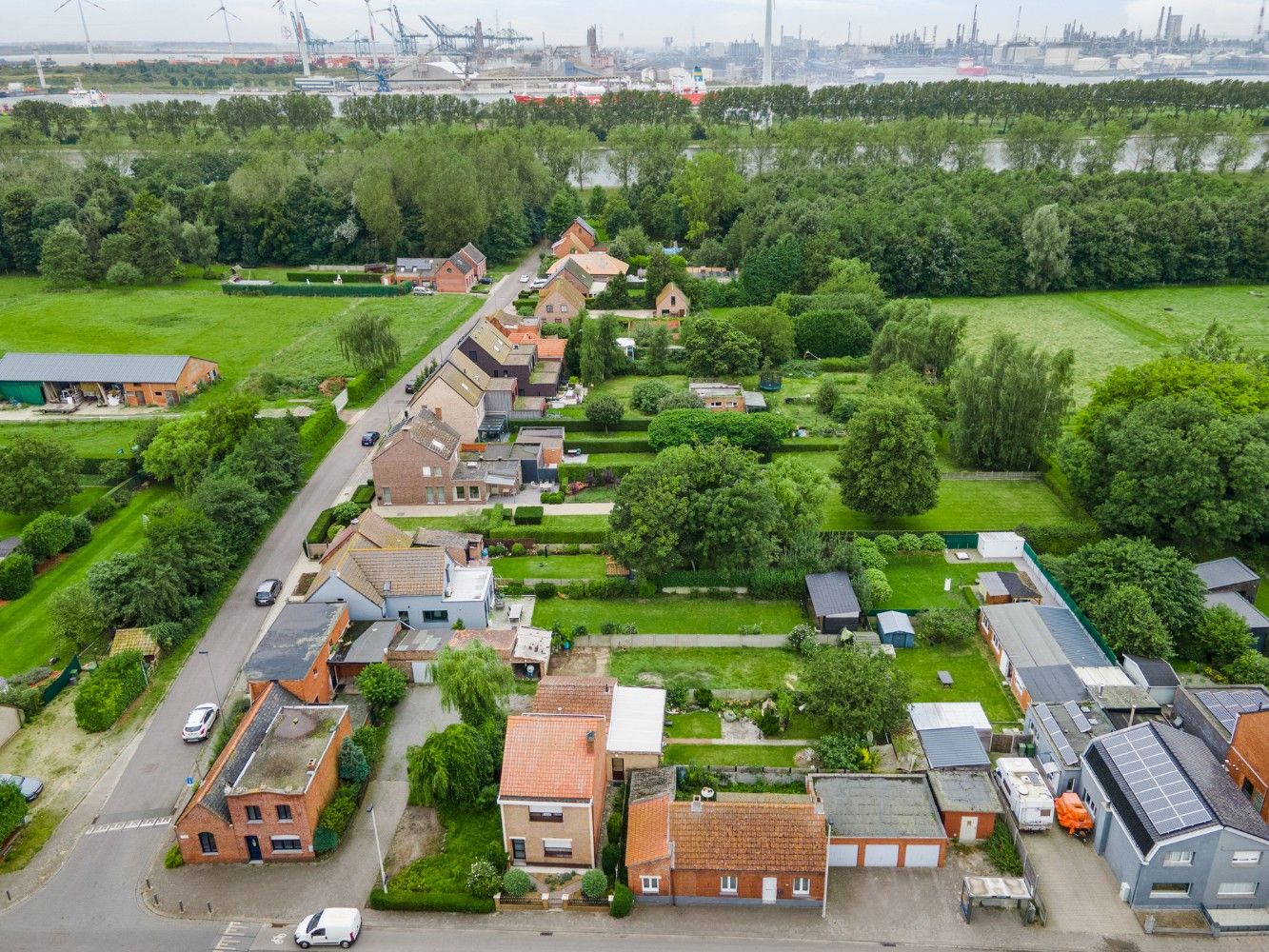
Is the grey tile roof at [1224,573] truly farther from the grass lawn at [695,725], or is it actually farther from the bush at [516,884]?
the bush at [516,884]

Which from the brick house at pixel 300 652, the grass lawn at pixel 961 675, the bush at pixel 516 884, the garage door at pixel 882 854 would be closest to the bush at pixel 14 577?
the brick house at pixel 300 652

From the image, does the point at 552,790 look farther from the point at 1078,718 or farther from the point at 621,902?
the point at 1078,718

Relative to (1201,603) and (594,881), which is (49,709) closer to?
(594,881)

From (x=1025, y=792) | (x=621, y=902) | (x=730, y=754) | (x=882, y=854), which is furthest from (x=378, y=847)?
(x=1025, y=792)

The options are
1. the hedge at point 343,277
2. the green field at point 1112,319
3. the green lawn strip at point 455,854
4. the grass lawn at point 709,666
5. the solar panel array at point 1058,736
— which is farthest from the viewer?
the hedge at point 343,277

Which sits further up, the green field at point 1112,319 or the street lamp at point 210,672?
the street lamp at point 210,672

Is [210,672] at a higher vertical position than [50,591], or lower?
lower

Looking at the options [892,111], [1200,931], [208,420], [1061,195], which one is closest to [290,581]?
[208,420]
